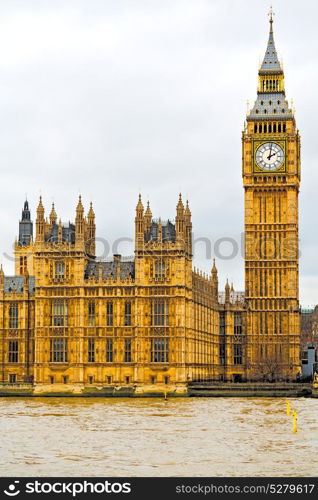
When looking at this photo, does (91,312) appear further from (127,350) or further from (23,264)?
(23,264)

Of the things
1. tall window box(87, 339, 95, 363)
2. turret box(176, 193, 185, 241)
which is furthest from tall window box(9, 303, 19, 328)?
turret box(176, 193, 185, 241)

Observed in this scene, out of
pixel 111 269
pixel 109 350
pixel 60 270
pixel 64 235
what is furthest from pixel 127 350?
pixel 64 235

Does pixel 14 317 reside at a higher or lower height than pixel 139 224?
lower

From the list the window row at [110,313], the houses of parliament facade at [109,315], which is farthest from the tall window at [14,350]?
the window row at [110,313]

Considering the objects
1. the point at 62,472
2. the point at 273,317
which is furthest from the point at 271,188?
the point at 62,472

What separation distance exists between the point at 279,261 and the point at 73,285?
32883mm

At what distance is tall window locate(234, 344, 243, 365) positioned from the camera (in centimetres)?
13600

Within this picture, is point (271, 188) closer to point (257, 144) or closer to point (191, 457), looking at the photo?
point (257, 144)

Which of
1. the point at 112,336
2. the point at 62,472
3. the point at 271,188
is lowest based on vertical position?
the point at 62,472

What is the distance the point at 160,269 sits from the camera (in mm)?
109438

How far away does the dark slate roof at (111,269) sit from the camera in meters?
111

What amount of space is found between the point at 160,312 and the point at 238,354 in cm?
2933

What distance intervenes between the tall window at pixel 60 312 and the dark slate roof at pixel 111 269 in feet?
12.4
